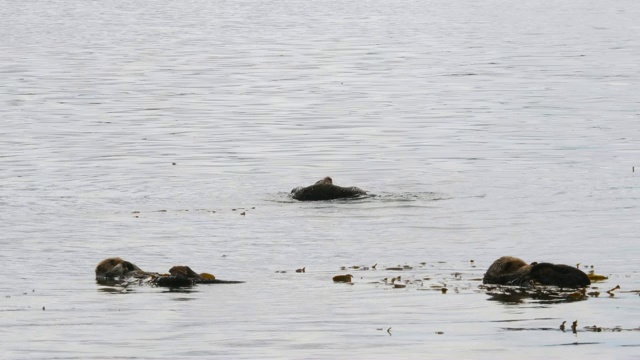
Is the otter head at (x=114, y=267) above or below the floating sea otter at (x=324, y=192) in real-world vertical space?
below

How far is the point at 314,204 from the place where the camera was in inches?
1013

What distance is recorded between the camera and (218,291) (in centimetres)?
1780

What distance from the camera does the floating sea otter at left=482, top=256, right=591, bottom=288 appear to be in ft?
56.4

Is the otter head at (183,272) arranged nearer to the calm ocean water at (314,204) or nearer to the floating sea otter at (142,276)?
the floating sea otter at (142,276)

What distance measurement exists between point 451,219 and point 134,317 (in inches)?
358

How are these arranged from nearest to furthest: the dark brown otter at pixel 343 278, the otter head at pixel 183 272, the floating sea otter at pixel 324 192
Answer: the otter head at pixel 183 272, the dark brown otter at pixel 343 278, the floating sea otter at pixel 324 192

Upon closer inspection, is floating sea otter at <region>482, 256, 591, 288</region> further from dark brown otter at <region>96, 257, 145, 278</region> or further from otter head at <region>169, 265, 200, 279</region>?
dark brown otter at <region>96, 257, 145, 278</region>

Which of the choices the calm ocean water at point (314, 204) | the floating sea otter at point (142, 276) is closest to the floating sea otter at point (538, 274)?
the calm ocean water at point (314, 204)

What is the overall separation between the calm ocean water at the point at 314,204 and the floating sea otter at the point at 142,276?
24 cm

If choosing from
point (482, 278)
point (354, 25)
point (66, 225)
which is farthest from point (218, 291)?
point (354, 25)

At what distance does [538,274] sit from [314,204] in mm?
8857

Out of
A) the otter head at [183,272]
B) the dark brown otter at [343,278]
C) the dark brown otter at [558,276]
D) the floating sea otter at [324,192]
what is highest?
the floating sea otter at [324,192]

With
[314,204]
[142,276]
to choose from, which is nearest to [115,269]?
[142,276]

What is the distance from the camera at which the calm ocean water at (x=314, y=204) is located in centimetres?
1528
